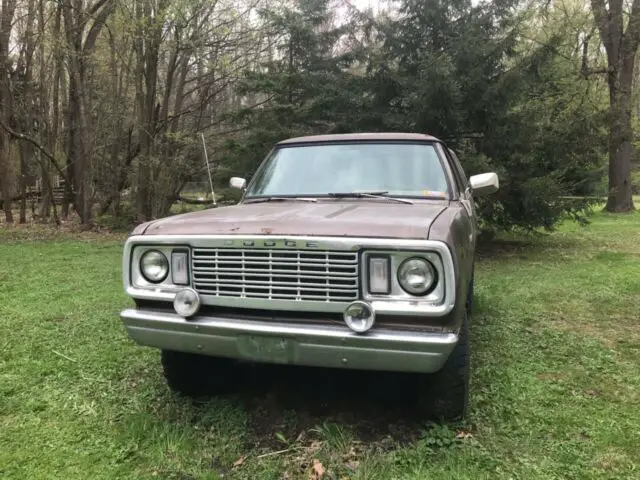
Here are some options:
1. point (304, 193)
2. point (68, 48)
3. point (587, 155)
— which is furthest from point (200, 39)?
point (304, 193)

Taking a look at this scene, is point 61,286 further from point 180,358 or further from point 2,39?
point 2,39

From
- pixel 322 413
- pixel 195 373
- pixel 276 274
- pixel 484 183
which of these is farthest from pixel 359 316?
pixel 484 183

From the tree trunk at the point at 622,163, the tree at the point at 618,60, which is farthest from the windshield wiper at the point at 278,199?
the tree trunk at the point at 622,163

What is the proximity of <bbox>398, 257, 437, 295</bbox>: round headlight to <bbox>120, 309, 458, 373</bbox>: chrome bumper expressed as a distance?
0.68 ft

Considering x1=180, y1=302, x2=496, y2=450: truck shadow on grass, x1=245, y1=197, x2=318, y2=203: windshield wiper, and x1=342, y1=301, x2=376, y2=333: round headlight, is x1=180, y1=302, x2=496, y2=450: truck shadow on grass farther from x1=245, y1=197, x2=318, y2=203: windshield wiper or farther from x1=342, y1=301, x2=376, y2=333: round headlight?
x1=245, y1=197, x2=318, y2=203: windshield wiper

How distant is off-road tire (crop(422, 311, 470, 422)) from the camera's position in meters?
2.86

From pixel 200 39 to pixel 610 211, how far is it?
14241 mm

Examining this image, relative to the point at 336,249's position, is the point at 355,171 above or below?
above

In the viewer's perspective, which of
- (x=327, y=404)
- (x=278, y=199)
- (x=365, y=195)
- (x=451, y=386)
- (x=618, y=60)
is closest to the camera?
(x=451, y=386)

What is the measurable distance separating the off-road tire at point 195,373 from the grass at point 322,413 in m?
0.12

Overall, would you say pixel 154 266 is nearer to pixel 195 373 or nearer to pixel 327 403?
pixel 195 373

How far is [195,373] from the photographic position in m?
3.46

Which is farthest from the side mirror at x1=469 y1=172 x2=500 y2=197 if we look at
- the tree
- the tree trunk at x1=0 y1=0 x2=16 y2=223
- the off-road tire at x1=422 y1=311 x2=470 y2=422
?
the tree trunk at x1=0 y1=0 x2=16 y2=223

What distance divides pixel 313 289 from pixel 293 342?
0.88 feet
